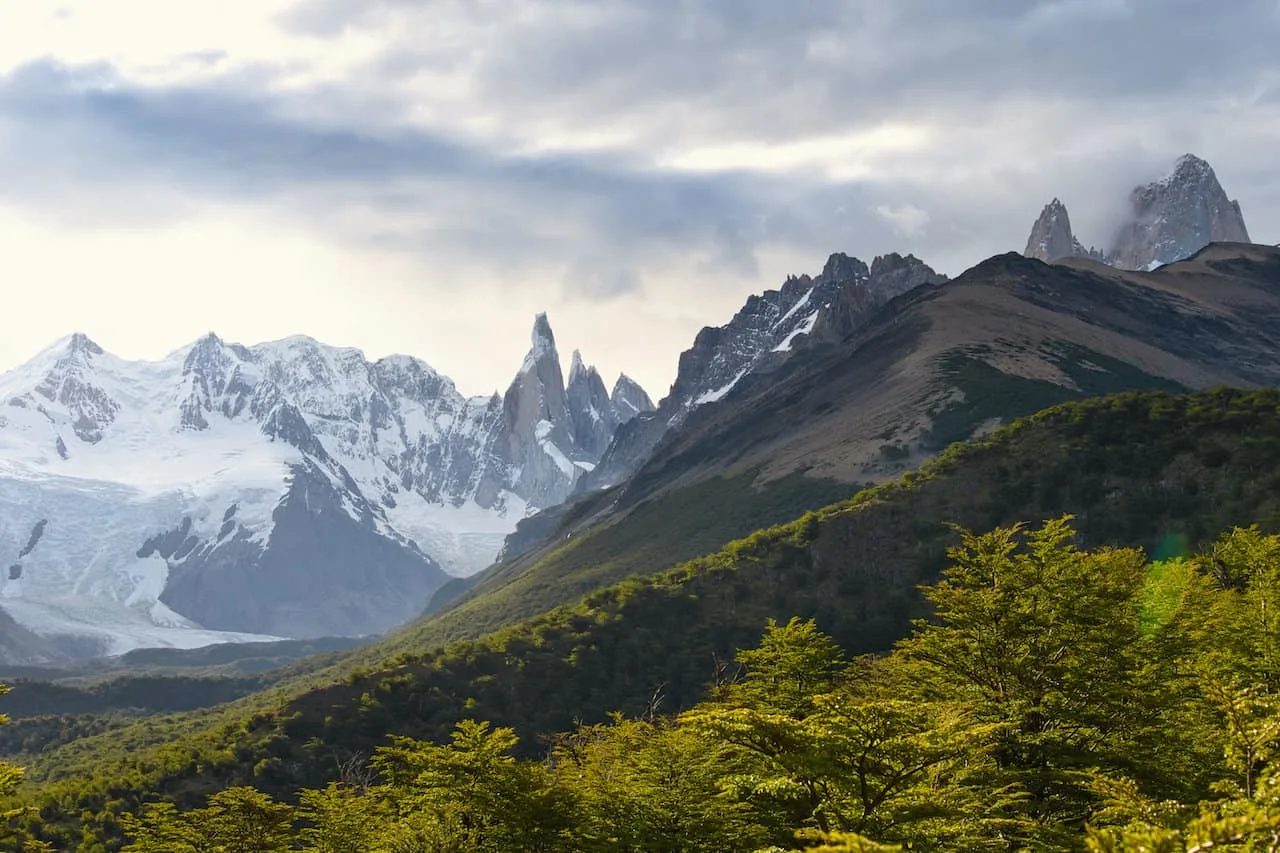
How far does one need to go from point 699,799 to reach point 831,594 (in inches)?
3337

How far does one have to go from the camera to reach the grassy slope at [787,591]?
91.5 m

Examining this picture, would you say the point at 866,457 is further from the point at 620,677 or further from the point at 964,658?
the point at 964,658

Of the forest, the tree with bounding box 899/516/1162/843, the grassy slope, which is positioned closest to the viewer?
the forest

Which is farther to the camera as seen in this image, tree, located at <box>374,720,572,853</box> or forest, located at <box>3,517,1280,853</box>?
tree, located at <box>374,720,572,853</box>

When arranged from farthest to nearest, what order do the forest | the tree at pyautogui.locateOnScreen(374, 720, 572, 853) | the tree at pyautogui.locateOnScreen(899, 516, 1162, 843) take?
Answer: 1. the tree at pyautogui.locateOnScreen(374, 720, 572, 853)
2. the tree at pyautogui.locateOnScreen(899, 516, 1162, 843)
3. the forest

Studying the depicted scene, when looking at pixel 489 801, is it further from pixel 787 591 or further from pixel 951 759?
pixel 787 591

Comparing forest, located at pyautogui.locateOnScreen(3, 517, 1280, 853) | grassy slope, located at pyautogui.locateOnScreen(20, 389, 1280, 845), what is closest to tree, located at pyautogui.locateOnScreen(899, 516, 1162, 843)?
forest, located at pyautogui.locateOnScreen(3, 517, 1280, 853)

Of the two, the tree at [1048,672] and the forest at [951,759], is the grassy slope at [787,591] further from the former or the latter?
the tree at [1048,672]

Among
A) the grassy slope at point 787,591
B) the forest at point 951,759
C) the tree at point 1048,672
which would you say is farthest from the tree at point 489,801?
the grassy slope at point 787,591

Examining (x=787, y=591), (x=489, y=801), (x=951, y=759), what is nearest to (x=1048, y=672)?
(x=951, y=759)

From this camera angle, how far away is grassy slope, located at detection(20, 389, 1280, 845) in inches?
3602

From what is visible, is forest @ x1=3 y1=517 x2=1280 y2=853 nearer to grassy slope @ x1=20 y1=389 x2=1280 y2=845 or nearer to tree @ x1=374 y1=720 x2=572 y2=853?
tree @ x1=374 y1=720 x2=572 y2=853

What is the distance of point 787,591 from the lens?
113 m

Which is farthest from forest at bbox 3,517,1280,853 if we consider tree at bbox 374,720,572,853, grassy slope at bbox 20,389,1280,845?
grassy slope at bbox 20,389,1280,845
